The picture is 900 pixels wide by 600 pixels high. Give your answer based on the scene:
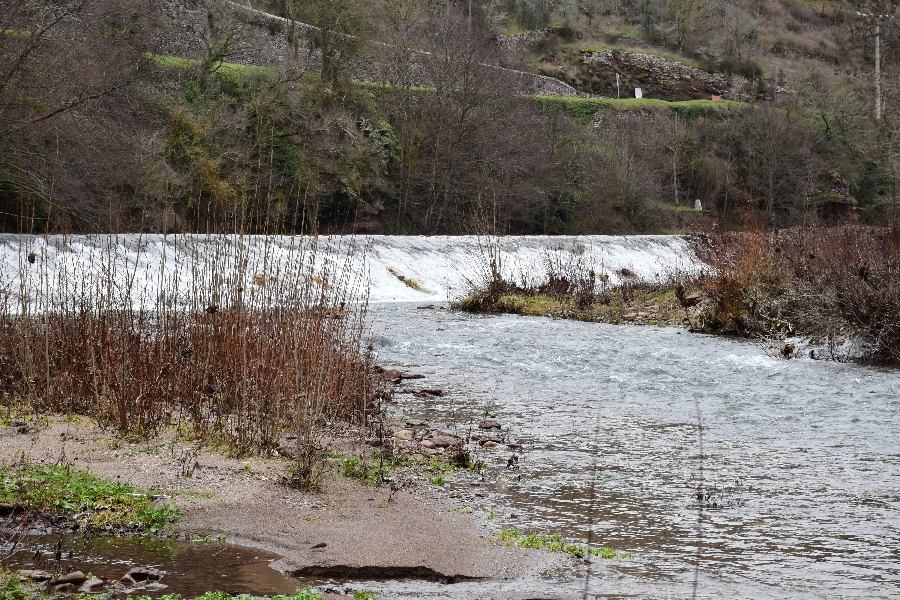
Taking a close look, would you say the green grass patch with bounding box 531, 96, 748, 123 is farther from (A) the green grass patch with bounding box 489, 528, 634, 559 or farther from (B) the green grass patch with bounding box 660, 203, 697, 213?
(A) the green grass patch with bounding box 489, 528, 634, 559

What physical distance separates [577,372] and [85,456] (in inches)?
244

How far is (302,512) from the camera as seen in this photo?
4.55m

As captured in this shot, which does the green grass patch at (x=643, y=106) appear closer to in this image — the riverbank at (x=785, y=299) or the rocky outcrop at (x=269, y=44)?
the rocky outcrop at (x=269, y=44)

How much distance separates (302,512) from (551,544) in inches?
51.2

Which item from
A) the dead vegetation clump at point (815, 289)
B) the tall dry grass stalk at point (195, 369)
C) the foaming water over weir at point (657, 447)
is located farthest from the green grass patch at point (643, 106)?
the tall dry grass stalk at point (195, 369)

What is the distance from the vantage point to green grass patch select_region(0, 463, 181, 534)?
13.7 ft

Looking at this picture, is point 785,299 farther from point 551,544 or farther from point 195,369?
point 551,544

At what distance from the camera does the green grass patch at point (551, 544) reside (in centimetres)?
409

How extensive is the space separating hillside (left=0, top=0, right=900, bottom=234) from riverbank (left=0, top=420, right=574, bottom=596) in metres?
2.74

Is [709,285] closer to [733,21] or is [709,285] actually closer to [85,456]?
[85,456]

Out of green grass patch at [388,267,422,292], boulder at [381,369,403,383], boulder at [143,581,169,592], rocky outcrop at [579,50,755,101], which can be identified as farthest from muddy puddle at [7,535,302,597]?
rocky outcrop at [579,50,755,101]

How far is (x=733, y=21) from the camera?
6575 centimetres

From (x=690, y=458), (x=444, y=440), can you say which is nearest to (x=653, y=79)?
(x=690, y=458)

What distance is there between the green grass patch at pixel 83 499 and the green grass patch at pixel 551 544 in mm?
1621
